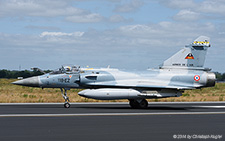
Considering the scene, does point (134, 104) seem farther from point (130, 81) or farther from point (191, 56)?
point (191, 56)

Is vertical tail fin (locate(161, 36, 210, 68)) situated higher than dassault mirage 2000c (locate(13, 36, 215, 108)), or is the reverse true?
vertical tail fin (locate(161, 36, 210, 68))

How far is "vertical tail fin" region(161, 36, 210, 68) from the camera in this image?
25.4 metres

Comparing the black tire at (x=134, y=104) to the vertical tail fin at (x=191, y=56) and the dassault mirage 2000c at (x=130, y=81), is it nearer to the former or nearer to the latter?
the dassault mirage 2000c at (x=130, y=81)

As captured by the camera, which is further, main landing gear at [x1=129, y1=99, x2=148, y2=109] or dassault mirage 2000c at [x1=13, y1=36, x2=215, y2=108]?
main landing gear at [x1=129, y1=99, x2=148, y2=109]

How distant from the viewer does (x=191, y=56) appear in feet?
83.4
